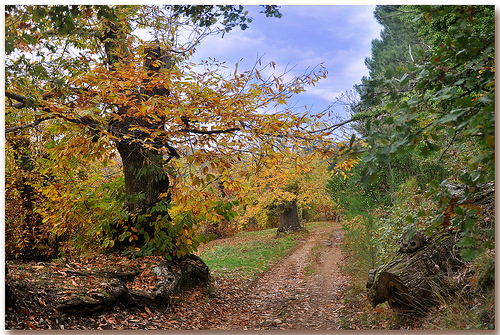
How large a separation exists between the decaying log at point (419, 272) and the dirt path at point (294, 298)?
914 mm

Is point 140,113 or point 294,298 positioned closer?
point 140,113

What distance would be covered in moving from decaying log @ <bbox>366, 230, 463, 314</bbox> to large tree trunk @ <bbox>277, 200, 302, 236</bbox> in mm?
10896

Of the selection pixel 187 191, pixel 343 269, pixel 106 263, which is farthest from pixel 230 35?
pixel 343 269

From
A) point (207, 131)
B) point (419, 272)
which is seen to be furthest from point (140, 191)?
point (419, 272)

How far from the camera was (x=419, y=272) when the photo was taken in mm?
3467

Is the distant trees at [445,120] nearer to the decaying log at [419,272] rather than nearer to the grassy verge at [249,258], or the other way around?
the decaying log at [419,272]

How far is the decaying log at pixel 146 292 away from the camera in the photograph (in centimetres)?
339

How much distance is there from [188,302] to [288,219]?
1059 centimetres

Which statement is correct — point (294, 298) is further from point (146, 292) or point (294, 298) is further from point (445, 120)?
point (445, 120)

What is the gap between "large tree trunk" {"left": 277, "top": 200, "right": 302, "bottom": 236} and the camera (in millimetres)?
14758

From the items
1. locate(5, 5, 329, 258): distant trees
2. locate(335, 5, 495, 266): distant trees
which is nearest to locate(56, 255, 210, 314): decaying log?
locate(5, 5, 329, 258): distant trees

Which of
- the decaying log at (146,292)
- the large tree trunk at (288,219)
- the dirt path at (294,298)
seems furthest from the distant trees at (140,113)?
the large tree trunk at (288,219)

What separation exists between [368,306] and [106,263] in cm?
341

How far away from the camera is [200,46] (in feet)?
16.4
